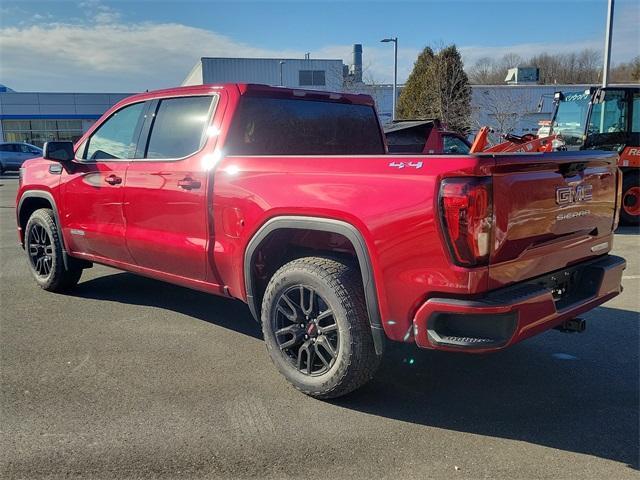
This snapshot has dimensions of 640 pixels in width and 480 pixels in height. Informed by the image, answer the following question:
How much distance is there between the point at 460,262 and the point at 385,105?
116 feet

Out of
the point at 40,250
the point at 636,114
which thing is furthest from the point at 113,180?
the point at 636,114

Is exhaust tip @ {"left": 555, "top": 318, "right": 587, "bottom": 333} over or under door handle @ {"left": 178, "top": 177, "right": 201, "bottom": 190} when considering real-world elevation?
under

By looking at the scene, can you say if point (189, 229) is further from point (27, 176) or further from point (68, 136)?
point (68, 136)

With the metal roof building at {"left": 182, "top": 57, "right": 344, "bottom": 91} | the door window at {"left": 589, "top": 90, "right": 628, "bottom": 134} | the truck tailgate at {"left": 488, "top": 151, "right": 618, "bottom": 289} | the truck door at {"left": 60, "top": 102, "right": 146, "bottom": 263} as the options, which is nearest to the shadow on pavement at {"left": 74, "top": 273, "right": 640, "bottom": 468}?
the truck tailgate at {"left": 488, "top": 151, "right": 618, "bottom": 289}

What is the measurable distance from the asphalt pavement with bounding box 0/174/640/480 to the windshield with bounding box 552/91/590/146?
7.50 m

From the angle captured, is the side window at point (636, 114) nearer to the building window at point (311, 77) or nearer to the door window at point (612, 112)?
the door window at point (612, 112)

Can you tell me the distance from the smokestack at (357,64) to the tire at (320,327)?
94.3ft

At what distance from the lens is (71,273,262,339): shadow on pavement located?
5072 millimetres

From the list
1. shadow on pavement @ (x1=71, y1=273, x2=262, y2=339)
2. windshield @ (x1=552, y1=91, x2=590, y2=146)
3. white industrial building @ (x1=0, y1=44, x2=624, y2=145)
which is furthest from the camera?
white industrial building @ (x1=0, y1=44, x2=624, y2=145)

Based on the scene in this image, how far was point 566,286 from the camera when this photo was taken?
3512 mm

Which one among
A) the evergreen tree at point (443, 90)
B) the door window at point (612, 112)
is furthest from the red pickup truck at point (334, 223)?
the evergreen tree at point (443, 90)

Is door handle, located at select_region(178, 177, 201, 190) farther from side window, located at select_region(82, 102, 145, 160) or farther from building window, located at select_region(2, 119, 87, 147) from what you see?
building window, located at select_region(2, 119, 87, 147)

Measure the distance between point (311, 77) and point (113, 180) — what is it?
45250 millimetres

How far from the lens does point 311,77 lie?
48.0 metres
